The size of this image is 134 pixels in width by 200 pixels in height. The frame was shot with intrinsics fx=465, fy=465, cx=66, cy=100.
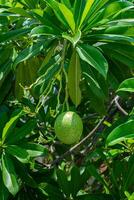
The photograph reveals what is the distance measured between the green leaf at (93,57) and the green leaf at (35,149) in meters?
0.44

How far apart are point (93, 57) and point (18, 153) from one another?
18.4 inches

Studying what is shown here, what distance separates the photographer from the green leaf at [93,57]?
1207 mm

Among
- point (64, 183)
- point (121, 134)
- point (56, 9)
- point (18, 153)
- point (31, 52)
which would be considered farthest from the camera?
point (64, 183)

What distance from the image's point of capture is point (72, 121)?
1.20 meters

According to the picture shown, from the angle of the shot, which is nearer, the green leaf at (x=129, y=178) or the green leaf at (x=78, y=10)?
the green leaf at (x=78, y=10)

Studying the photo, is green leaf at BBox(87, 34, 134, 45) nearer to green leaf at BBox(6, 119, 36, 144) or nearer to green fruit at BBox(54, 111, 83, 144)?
green fruit at BBox(54, 111, 83, 144)

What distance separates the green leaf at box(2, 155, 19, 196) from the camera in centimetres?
146

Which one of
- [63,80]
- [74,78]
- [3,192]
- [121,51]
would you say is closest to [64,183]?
[3,192]

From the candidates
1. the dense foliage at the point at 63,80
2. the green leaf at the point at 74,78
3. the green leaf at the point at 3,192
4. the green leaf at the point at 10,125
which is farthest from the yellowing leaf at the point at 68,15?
the green leaf at the point at 3,192

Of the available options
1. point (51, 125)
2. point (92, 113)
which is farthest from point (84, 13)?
point (92, 113)

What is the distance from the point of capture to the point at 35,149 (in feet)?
5.19

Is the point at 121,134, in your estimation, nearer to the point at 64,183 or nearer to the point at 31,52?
the point at 31,52

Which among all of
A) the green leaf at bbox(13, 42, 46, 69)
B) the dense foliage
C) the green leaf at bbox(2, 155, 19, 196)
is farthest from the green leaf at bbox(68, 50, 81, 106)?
the green leaf at bbox(2, 155, 19, 196)

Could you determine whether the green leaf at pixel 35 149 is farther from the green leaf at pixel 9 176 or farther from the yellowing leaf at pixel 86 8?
the yellowing leaf at pixel 86 8
